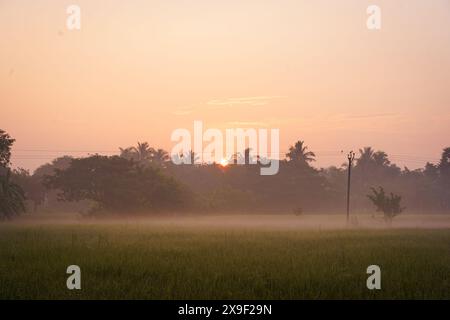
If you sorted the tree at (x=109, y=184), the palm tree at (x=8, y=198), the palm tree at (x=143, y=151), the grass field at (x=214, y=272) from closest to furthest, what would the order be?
the grass field at (x=214, y=272) → the palm tree at (x=8, y=198) → the tree at (x=109, y=184) → the palm tree at (x=143, y=151)

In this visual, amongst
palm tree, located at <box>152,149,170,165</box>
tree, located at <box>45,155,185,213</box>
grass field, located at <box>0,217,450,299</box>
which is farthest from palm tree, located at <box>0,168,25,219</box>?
palm tree, located at <box>152,149,170,165</box>

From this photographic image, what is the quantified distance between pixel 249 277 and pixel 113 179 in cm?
4854

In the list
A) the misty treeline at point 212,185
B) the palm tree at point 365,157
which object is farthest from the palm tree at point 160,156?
the palm tree at point 365,157

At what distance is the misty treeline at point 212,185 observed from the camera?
192ft

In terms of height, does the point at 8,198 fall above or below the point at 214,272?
below

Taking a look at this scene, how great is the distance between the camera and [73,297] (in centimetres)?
975

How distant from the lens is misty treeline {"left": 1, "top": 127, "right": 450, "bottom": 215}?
192 ft

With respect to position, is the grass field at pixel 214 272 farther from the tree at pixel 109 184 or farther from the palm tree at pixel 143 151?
the palm tree at pixel 143 151

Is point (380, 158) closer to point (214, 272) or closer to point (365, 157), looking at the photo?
point (365, 157)

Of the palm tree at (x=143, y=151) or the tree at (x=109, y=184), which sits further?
the palm tree at (x=143, y=151)

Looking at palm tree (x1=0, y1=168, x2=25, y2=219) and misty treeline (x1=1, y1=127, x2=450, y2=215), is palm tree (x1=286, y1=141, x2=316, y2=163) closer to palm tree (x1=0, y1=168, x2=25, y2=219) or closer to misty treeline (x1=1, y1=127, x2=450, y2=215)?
misty treeline (x1=1, y1=127, x2=450, y2=215)

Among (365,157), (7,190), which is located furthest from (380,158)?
(7,190)

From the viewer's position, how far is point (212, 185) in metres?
94.6
